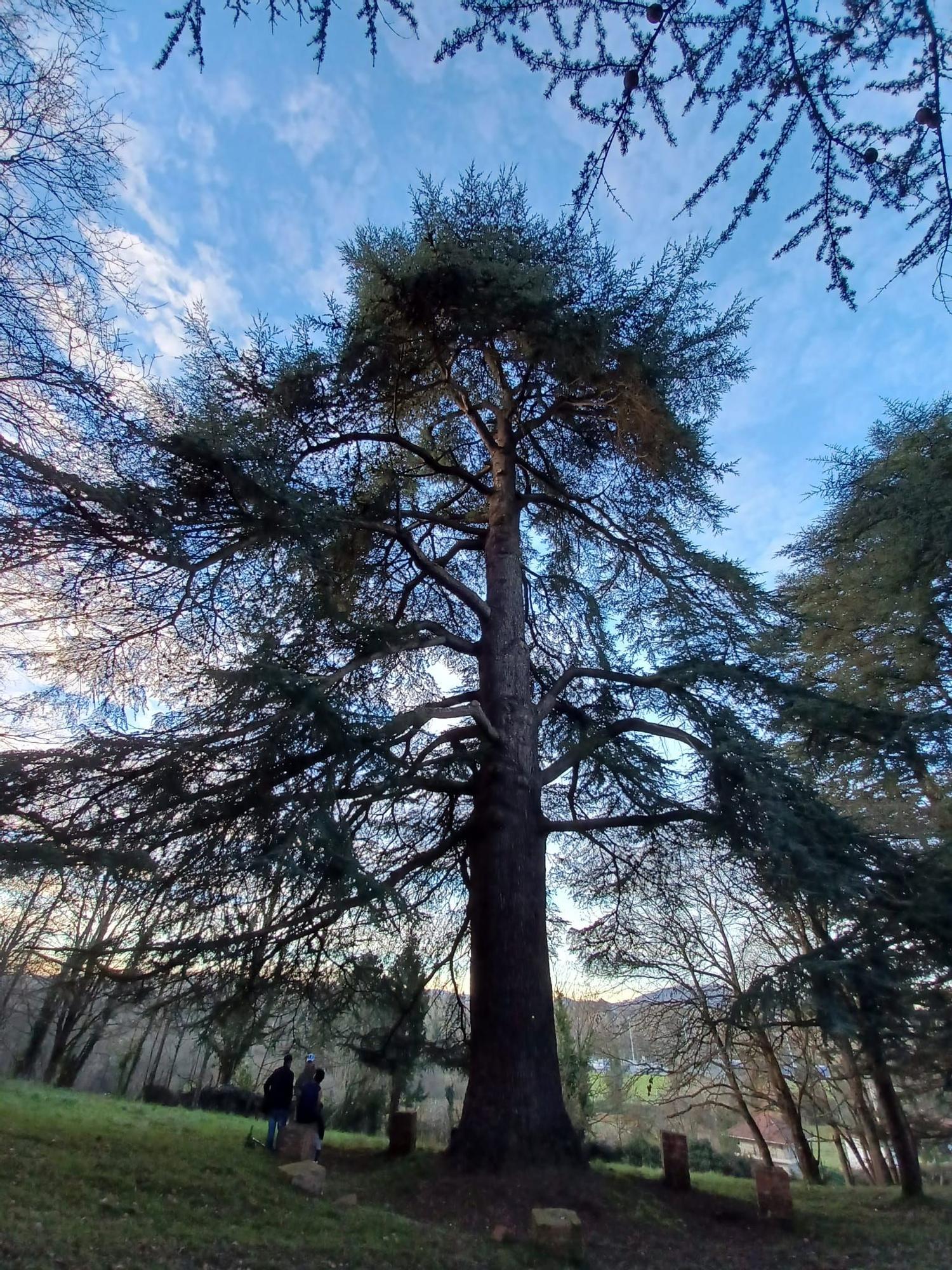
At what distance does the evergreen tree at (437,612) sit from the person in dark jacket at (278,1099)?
2.41m

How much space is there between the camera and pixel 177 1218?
4223mm

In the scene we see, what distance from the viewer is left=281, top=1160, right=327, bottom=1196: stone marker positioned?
529cm

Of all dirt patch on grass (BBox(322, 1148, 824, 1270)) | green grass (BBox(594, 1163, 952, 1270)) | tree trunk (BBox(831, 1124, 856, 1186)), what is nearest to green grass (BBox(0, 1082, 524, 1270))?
dirt patch on grass (BBox(322, 1148, 824, 1270))

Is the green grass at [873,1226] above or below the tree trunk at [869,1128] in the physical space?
below

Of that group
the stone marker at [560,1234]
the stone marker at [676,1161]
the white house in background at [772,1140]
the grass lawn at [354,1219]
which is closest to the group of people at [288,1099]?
the grass lawn at [354,1219]

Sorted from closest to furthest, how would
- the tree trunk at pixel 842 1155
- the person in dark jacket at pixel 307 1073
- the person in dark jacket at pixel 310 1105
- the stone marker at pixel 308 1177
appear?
the stone marker at pixel 308 1177
the person in dark jacket at pixel 310 1105
the person in dark jacket at pixel 307 1073
the tree trunk at pixel 842 1155

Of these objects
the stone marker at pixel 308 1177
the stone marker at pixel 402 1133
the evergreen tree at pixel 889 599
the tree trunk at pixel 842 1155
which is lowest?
the stone marker at pixel 308 1177

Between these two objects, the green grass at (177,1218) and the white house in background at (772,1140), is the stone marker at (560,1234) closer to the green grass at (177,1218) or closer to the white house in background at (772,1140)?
the green grass at (177,1218)

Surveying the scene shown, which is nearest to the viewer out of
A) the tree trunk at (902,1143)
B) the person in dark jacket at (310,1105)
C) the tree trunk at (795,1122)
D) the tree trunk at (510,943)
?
the tree trunk at (510,943)

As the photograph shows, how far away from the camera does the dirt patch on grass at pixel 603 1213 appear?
4641 mm

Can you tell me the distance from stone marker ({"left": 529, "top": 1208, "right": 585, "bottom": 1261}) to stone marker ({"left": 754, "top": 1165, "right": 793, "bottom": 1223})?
2.24 m

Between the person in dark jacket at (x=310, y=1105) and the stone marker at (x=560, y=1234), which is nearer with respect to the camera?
the stone marker at (x=560, y=1234)

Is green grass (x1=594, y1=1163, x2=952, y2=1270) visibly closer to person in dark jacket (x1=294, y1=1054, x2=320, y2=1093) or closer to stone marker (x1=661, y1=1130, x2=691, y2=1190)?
stone marker (x1=661, y1=1130, x2=691, y2=1190)

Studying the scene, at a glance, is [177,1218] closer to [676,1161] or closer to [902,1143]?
[676,1161]
